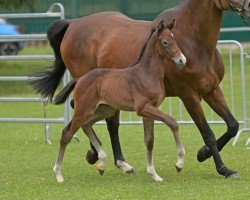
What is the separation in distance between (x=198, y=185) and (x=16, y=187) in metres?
1.89

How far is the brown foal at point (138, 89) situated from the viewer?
9.59 metres

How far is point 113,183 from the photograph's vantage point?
9898 mm

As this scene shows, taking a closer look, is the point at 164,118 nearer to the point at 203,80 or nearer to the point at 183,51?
the point at 203,80

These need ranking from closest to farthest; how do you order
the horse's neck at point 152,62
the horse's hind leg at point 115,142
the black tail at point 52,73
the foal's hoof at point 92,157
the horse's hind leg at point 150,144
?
1. the horse's neck at point 152,62
2. the horse's hind leg at point 150,144
3. the horse's hind leg at point 115,142
4. the foal's hoof at point 92,157
5. the black tail at point 52,73

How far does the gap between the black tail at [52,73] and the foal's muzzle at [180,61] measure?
221 cm

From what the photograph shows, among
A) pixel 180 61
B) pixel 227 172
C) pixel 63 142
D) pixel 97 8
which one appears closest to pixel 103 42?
pixel 63 142

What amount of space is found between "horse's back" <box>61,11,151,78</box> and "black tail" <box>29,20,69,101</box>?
0.42 feet

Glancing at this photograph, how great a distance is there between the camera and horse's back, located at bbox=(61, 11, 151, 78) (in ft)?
35.3

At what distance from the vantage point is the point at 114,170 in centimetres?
1116

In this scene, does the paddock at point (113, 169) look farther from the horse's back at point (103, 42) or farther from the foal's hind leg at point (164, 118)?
the horse's back at point (103, 42)

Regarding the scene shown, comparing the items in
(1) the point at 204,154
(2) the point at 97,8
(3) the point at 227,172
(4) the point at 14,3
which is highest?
(3) the point at 227,172

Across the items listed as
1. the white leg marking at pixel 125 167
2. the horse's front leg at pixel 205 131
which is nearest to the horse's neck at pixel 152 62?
the horse's front leg at pixel 205 131

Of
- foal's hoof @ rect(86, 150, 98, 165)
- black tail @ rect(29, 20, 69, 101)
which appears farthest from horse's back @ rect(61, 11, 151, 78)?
foal's hoof @ rect(86, 150, 98, 165)

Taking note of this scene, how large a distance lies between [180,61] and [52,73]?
2510 millimetres
